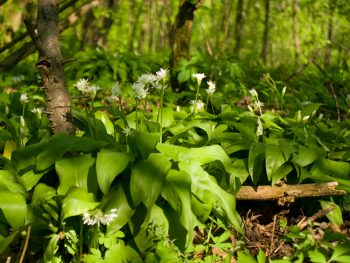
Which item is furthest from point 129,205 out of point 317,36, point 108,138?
point 317,36

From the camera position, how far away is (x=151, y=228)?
224 cm

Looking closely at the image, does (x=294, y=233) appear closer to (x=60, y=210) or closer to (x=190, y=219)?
(x=190, y=219)

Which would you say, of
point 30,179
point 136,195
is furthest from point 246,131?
point 30,179

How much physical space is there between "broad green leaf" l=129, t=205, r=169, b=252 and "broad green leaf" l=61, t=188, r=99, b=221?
0.25m

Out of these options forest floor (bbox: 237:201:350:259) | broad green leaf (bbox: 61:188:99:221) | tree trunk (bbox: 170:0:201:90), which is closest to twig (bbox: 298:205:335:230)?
forest floor (bbox: 237:201:350:259)

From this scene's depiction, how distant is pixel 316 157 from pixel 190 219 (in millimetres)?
1043

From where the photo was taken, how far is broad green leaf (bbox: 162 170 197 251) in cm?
221

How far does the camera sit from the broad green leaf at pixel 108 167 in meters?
2.24

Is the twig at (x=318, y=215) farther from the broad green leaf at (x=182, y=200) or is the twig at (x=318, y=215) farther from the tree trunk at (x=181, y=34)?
the tree trunk at (x=181, y=34)

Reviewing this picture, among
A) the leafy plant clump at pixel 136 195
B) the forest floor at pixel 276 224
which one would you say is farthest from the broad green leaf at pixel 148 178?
the forest floor at pixel 276 224

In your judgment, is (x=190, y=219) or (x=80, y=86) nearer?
(x=190, y=219)

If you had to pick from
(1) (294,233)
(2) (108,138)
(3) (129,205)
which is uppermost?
(2) (108,138)

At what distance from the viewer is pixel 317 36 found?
8062mm

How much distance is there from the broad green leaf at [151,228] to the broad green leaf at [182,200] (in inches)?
3.6
